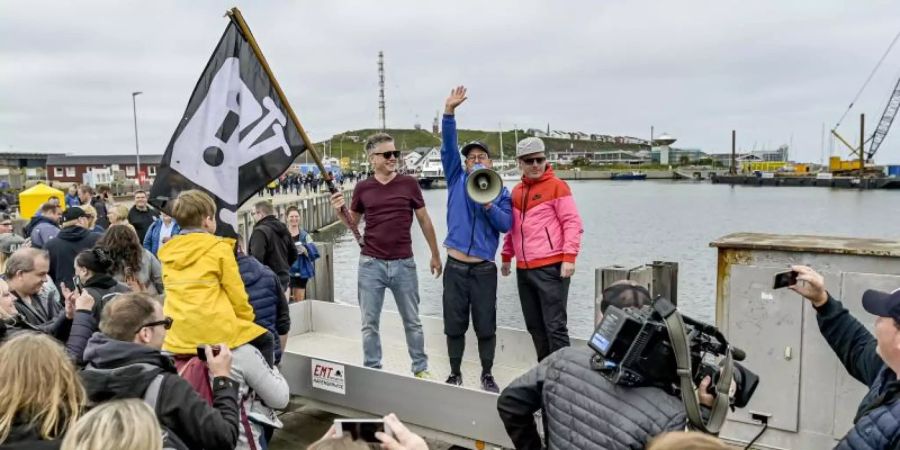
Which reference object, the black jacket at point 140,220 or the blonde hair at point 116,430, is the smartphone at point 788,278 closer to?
the blonde hair at point 116,430

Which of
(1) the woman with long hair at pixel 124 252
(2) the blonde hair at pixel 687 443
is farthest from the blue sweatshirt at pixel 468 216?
(2) the blonde hair at pixel 687 443

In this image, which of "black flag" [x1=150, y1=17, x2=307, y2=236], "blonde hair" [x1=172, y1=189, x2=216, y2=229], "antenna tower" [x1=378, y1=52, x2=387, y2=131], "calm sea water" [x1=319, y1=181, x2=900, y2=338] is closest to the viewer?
"blonde hair" [x1=172, y1=189, x2=216, y2=229]

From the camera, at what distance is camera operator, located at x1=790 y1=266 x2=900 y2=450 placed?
7.41 ft

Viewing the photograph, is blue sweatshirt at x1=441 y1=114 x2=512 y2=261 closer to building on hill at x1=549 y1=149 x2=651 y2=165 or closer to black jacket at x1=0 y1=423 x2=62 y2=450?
black jacket at x1=0 y1=423 x2=62 y2=450

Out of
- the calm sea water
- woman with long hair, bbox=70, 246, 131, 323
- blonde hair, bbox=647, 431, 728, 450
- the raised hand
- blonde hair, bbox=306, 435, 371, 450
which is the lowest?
the calm sea water

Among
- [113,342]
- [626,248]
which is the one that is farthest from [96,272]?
[626,248]

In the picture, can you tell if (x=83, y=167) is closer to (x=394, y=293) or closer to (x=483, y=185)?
(x=394, y=293)

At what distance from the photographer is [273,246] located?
7004 mm

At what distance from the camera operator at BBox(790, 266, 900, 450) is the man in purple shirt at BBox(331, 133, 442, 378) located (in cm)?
290

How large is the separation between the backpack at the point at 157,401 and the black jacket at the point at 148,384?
0.01 m

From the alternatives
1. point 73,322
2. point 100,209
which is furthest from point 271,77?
point 100,209

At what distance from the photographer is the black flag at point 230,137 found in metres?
4.91

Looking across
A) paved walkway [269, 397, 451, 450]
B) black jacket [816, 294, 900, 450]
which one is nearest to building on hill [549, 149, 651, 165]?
paved walkway [269, 397, 451, 450]

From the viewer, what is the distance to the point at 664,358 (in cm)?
247
